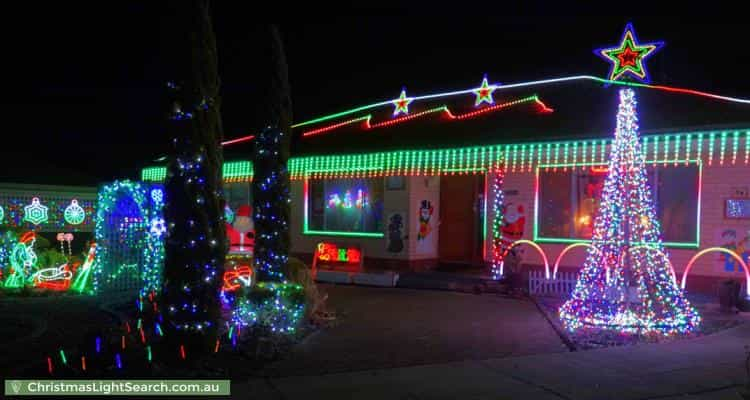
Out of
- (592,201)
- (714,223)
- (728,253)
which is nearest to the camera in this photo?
(728,253)

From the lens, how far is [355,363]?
7.48 metres

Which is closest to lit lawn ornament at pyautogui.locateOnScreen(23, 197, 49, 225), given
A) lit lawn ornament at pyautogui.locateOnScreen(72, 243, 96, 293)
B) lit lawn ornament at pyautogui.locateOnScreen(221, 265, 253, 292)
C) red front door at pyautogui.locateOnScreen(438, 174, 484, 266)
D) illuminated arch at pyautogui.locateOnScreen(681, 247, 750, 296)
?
lit lawn ornament at pyautogui.locateOnScreen(72, 243, 96, 293)

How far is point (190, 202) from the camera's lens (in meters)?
7.37

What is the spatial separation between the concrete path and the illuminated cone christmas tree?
5.65 ft

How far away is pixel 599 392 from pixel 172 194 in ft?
16.3

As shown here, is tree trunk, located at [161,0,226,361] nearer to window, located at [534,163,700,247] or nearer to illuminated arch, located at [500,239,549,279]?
illuminated arch, located at [500,239,549,279]

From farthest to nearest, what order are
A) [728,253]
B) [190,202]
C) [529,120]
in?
[529,120] → [728,253] → [190,202]

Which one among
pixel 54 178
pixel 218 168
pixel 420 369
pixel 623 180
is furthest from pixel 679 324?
pixel 54 178

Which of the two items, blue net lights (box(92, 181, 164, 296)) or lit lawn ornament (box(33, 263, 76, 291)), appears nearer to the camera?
blue net lights (box(92, 181, 164, 296))

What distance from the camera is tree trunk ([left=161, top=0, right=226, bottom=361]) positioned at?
7.37 m

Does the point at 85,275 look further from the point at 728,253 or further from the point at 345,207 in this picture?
the point at 728,253

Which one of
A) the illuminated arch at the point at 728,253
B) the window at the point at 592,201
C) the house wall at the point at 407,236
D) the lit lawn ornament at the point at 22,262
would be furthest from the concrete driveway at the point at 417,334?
the lit lawn ornament at the point at 22,262

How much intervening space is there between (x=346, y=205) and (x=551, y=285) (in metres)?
6.38

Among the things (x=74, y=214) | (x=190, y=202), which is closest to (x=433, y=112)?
(x=74, y=214)
